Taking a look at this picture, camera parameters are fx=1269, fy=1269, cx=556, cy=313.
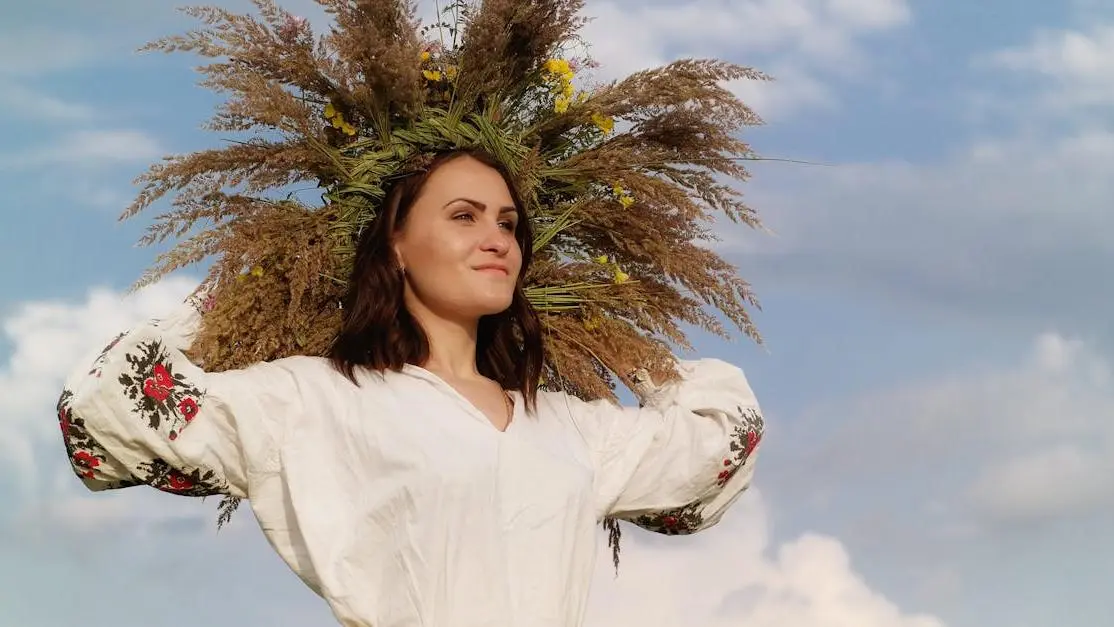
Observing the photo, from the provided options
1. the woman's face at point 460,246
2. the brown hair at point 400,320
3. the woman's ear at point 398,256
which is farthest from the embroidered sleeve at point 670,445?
the woman's ear at point 398,256

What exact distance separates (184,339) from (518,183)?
0.90 meters

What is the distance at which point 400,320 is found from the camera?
3012 mm

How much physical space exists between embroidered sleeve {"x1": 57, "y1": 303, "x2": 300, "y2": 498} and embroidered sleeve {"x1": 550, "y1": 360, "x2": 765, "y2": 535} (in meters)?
0.79

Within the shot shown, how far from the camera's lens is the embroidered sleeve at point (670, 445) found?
123 inches

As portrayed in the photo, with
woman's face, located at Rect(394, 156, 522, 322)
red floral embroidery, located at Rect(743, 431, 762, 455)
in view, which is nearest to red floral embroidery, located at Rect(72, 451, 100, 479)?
woman's face, located at Rect(394, 156, 522, 322)

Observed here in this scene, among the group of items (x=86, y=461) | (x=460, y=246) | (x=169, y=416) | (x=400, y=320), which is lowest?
(x=86, y=461)

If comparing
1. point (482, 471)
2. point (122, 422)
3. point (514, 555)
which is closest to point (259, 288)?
point (122, 422)

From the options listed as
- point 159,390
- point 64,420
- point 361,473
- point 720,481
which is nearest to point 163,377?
point 159,390

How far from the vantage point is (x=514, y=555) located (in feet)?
8.97

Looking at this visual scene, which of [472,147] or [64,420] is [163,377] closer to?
[64,420]

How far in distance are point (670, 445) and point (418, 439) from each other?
72 centimetres

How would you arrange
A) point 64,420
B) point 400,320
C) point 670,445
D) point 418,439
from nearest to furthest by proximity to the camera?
point 64,420, point 418,439, point 400,320, point 670,445

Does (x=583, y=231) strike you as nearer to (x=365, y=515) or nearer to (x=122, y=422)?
(x=365, y=515)

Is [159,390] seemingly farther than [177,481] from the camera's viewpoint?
No
